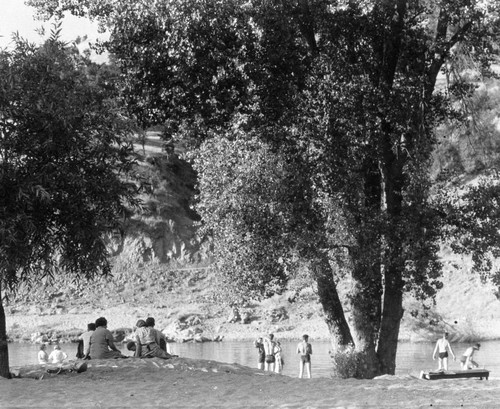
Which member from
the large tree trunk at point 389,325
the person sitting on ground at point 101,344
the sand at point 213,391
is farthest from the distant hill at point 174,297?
the sand at point 213,391

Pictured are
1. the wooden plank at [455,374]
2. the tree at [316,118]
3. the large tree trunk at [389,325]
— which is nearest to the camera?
the tree at [316,118]

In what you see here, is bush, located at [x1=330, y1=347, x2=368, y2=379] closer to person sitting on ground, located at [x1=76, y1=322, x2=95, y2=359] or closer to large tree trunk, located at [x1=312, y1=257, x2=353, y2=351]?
large tree trunk, located at [x1=312, y1=257, x2=353, y2=351]

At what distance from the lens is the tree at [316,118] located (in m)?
19.5

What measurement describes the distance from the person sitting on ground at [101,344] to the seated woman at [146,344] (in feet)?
1.61

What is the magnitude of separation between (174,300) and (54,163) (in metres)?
43.9

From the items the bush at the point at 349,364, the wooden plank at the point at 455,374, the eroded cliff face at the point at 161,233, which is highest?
the eroded cliff face at the point at 161,233

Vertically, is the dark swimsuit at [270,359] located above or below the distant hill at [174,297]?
below

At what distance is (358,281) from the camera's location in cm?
2106

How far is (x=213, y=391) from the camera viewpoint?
15.3 m

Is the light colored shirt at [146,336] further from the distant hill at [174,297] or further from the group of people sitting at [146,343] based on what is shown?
the distant hill at [174,297]

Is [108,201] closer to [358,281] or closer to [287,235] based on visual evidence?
[287,235]

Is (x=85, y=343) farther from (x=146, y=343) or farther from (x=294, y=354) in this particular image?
(x=294, y=354)

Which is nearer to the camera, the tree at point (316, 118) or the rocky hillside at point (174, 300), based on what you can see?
the tree at point (316, 118)

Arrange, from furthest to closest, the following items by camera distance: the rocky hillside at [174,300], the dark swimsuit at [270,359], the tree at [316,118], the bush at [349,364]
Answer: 1. the rocky hillside at [174,300]
2. the dark swimsuit at [270,359]
3. the bush at [349,364]
4. the tree at [316,118]
